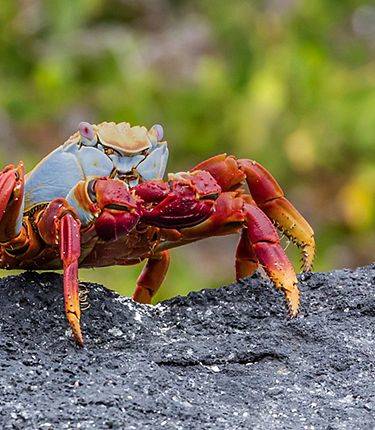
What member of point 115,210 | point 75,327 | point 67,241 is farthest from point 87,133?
point 75,327

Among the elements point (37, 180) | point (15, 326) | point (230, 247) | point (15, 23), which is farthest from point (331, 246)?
point (15, 326)

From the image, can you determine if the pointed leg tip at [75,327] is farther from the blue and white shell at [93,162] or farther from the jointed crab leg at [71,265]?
the blue and white shell at [93,162]

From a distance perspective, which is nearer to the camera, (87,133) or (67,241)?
(67,241)

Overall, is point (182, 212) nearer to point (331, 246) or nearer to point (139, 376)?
point (139, 376)

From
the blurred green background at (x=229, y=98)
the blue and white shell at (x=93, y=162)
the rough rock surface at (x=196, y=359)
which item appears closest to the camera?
the rough rock surface at (x=196, y=359)

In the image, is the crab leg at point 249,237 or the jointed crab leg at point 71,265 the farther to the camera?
the crab leg at point 249,237

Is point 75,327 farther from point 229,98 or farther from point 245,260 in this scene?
point 229,98

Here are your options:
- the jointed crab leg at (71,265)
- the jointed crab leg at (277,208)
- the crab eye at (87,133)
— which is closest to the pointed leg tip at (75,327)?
the jointed crab leg at (71,265)

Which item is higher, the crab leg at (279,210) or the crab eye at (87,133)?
the crab eye at (87,133)
